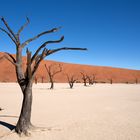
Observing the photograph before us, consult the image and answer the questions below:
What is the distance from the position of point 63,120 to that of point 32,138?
281 centimetres

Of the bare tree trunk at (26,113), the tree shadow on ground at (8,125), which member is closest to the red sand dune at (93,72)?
the tree shadow on ground at (8,125)

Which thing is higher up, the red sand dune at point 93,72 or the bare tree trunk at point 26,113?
the red sand dune at point 93,72

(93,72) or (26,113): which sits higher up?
(93,72)

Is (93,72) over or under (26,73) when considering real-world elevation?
over

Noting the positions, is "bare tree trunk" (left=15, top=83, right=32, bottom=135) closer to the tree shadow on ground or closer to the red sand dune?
the tree shadow on ground

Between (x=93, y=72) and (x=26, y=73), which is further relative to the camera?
(x=93, y=72)

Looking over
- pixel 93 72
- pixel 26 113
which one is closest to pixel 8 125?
pixel 26 113

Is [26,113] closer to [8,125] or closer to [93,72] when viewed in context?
[8,125]

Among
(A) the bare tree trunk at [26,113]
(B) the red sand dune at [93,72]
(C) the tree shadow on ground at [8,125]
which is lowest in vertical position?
(C) the tree shadow on ground at [8,125]

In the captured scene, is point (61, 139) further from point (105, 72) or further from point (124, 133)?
point (105, 72)

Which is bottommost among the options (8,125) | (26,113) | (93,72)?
(8,125)

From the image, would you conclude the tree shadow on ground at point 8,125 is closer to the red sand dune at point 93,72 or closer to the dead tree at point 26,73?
the dead tree at point 26,73

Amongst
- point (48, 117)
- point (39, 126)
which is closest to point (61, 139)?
point (39, 126)

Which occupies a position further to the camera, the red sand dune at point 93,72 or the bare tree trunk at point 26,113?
the red sand dune at point 93,72
